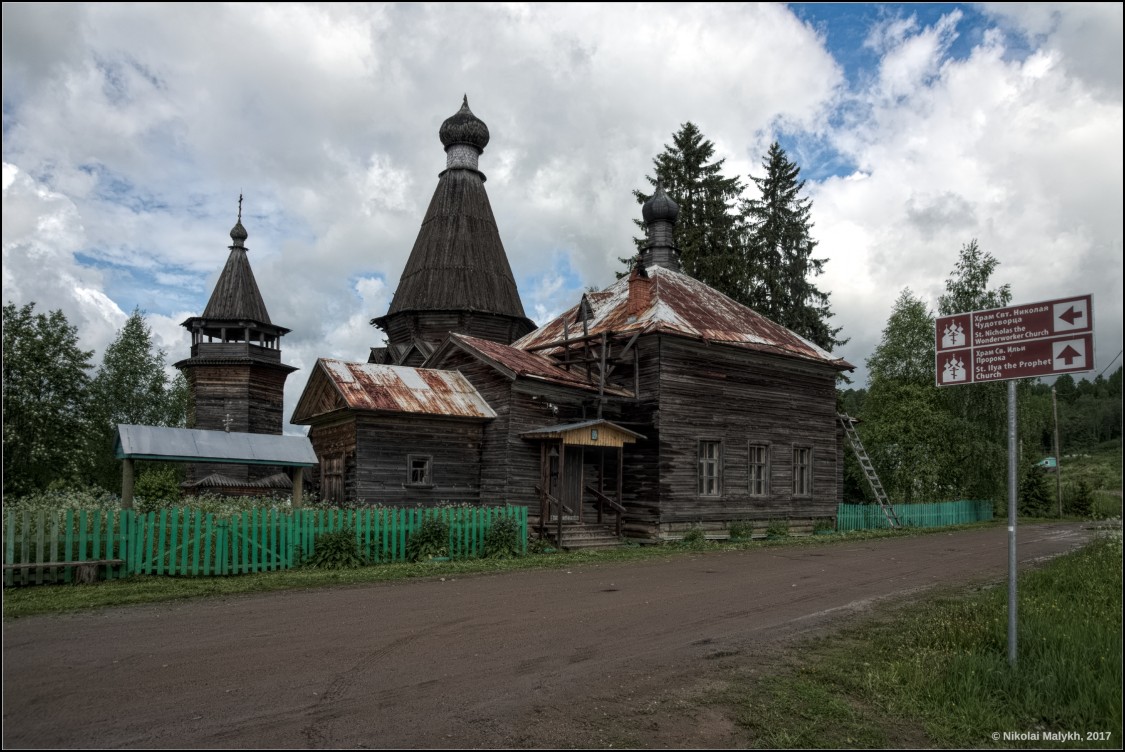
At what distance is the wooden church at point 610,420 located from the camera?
18797mm

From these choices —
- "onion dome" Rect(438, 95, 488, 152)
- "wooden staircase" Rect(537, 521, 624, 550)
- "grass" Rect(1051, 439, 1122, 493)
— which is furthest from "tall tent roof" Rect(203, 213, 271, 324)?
"grass" Rect(1051, 439, 1122, 493)

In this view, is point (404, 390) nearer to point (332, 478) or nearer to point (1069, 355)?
point (332, 478)

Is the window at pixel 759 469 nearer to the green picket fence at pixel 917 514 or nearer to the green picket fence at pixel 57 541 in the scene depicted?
the green picket fence at pixel 917 514

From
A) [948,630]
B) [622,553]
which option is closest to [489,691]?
[948,630]

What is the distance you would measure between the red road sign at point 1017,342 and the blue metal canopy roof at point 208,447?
11924 mm

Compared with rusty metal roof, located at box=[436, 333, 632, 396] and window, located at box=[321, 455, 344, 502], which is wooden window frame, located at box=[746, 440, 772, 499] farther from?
window, located at box=[321, 455, 344, 502]

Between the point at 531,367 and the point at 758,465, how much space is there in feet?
26.5

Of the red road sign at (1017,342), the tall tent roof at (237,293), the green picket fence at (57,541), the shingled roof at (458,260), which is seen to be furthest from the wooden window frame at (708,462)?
the tall tent roof at (237,293)

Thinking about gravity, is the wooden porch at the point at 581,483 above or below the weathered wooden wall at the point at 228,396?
below

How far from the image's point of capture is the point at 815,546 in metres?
19.9

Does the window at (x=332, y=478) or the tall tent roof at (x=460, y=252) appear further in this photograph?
the tall tent roof at (x=460, y=252)

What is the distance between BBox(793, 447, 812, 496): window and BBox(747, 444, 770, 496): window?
169cm

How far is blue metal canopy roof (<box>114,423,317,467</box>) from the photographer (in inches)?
522

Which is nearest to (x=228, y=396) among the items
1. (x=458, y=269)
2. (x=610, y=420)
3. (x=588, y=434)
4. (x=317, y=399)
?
(x=458, y=269)
